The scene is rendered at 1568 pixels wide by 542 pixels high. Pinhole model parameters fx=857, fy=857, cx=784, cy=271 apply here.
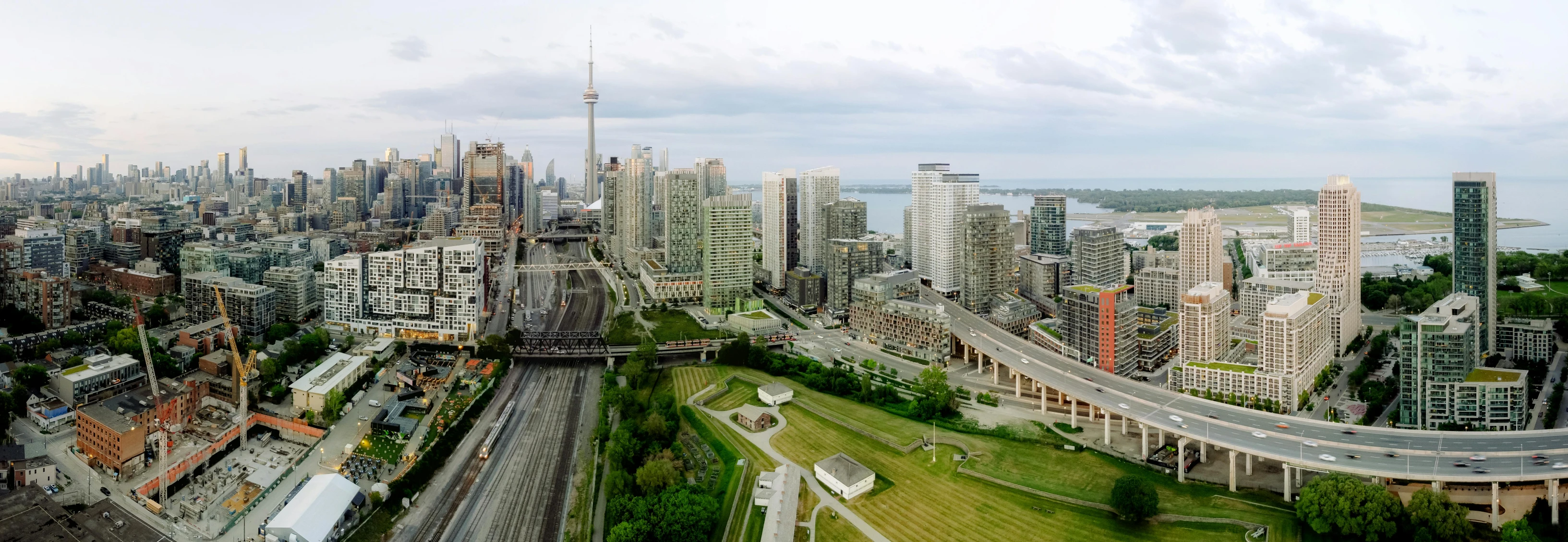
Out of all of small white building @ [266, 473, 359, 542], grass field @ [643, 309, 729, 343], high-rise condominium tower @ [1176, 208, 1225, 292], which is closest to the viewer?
small white building @ [266, 473, 359, 542]

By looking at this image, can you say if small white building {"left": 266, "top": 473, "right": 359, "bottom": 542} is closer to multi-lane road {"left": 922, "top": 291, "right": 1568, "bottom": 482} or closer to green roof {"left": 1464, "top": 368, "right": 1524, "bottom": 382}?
multi-lane road {"left": 922, "top": 291, "right": 1568, "bottom": 482}

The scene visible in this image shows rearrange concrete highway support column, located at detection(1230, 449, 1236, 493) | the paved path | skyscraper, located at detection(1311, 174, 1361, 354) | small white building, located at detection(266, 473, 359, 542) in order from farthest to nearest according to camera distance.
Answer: skyscraper, located at detection(1311, 174, 1361, 354), concrete highway support column, located at detection(1230, 449, 1236, 493), the paved path, small white building, located at detection(266, 473, 359, 542)

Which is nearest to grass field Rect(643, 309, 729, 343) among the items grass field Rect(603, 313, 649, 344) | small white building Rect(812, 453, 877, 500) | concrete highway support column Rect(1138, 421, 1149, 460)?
grass field Rect(603, 313, 649, 344)

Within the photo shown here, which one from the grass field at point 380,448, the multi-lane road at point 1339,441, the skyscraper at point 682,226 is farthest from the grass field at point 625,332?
the multi-lane road at point 1339,441

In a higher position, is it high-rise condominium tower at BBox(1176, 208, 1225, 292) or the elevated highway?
high-rise condominium tower at BBox(1176, 208, 1225, 292)

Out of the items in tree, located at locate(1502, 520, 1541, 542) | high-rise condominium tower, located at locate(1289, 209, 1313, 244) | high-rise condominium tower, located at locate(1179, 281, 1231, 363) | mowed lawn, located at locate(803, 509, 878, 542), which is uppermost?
high-rise condominium tower, located at locate(1289, 209, 1313, 244)

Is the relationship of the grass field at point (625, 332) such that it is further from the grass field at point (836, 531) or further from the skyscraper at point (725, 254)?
the grass field at point (836, 531)

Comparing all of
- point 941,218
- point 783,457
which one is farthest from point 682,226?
point 783,457

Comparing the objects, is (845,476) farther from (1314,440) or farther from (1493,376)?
(1493,376)
